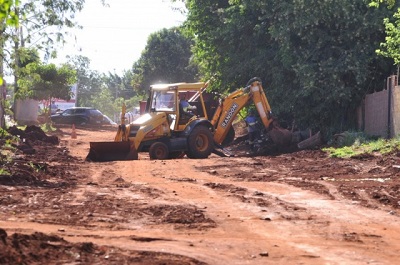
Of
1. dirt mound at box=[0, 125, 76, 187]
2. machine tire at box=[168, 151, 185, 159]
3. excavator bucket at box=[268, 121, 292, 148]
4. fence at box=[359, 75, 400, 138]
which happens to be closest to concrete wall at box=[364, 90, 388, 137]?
fence at box=[359, 75, 400, 138]

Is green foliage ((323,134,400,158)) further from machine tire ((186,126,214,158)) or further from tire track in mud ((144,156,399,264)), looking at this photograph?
tire track in mud ((144,156,399,264))

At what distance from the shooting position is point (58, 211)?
11.4 metres

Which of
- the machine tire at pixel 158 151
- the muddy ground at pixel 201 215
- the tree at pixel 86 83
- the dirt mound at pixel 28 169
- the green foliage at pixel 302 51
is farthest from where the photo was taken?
the tree at pixel 86 83

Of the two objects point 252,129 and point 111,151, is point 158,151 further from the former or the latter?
point 252,129

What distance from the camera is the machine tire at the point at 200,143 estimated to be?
25.8 meters

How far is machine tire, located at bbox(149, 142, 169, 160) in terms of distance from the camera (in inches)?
1000

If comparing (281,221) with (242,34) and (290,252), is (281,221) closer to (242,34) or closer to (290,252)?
(290,252)

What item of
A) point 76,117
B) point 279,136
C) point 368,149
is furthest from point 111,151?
point 76,117

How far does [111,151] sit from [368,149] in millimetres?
8205

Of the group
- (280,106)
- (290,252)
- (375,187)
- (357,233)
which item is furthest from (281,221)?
(280,106)

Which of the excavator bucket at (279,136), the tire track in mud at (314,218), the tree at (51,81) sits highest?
the tree at (51,81)

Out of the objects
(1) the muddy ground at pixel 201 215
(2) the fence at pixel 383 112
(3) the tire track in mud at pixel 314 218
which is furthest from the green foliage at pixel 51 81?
(3) the tire track in mud at pixel 314 218

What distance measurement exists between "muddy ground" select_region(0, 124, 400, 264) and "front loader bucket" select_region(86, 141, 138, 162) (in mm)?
4622

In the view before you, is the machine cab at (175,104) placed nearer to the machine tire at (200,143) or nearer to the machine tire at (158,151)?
the machine tire at (200,143)
